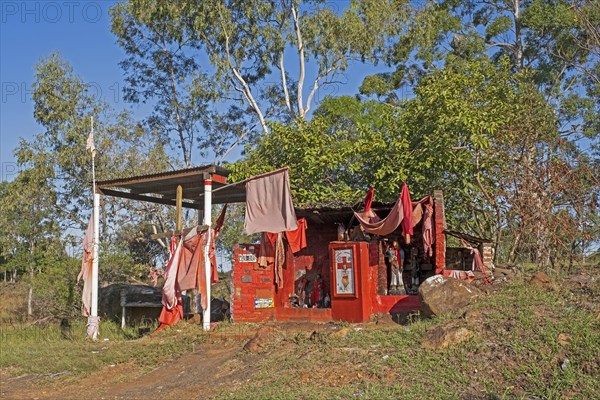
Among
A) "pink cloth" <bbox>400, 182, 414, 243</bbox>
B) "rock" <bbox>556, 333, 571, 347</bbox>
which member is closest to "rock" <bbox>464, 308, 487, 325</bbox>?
"rock" <bbox>556, 333, 571, 347</bbox>

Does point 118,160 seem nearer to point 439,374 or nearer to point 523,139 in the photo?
point 523,139

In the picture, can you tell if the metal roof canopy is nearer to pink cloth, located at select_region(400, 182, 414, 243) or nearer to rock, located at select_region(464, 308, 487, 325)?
pink cloth, located at select_region(400, 182, 414, 243)

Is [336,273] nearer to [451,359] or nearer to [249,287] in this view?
[249,287]

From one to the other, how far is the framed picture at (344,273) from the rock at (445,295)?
7.80ft

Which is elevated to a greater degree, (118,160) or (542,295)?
(118,160)

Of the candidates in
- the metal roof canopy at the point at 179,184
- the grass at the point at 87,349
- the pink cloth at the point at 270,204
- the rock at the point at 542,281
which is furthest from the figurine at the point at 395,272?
the grass at the point at 87,349

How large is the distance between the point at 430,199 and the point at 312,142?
16.1 feet

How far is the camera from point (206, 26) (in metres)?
24.6

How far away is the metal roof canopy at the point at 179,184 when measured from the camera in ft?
48.2

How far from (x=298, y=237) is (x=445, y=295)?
4694mm

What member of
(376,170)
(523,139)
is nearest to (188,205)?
(376,170)

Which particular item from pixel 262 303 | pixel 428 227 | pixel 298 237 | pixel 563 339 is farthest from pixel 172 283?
pixel 563 339

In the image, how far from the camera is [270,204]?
45.1ft

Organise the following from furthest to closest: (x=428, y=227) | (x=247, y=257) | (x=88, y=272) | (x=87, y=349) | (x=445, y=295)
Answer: (x=88, y=272), (x=247, y=257), (x=87, y=349), (x=428, y=227), (x=445, y=295)
